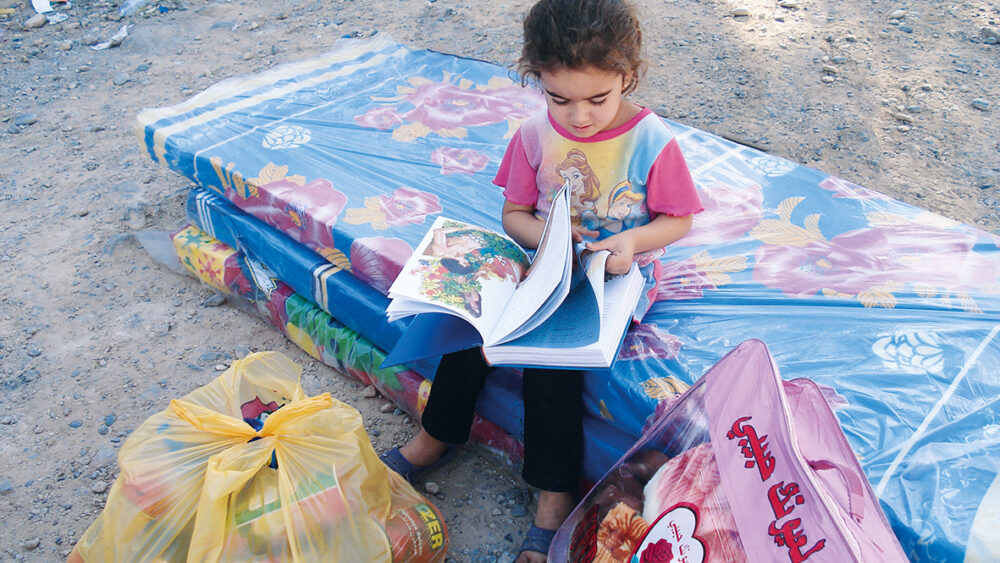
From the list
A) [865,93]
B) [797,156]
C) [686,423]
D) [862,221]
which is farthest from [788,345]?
[865,93]

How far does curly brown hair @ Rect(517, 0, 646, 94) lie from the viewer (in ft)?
4.09

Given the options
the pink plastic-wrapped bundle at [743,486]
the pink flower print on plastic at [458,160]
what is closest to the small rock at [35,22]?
the pink flower print on plastic at [458,160]

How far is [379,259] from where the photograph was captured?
5.80ft

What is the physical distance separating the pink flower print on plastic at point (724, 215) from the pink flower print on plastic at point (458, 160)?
680mm

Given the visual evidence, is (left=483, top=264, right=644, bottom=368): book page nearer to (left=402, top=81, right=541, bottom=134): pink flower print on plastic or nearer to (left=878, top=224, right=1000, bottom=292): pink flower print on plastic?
(left=878, top=224, right=1000, bottom=292): pink flower print on plastic

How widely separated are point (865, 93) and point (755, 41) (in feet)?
2.32

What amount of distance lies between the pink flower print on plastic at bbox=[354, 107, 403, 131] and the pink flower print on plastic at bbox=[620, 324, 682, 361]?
1.27 metres

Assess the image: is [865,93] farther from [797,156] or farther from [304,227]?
[304,227]

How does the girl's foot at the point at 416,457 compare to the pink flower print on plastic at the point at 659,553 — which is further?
the girl's foot at the point at 416,457

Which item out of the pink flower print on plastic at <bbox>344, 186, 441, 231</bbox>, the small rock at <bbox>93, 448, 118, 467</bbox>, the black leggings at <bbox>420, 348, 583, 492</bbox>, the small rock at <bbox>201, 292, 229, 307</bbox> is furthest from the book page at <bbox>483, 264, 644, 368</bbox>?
the small rock at <bbox>201, 292, 229, 307</bbox>

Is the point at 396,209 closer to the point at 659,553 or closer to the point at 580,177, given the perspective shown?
the point at 580,177

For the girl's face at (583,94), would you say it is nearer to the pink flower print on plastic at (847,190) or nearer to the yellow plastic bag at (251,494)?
the yellow plastic bag at (251,494)

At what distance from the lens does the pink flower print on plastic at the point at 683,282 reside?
1631 mm

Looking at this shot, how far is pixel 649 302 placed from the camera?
155cm
